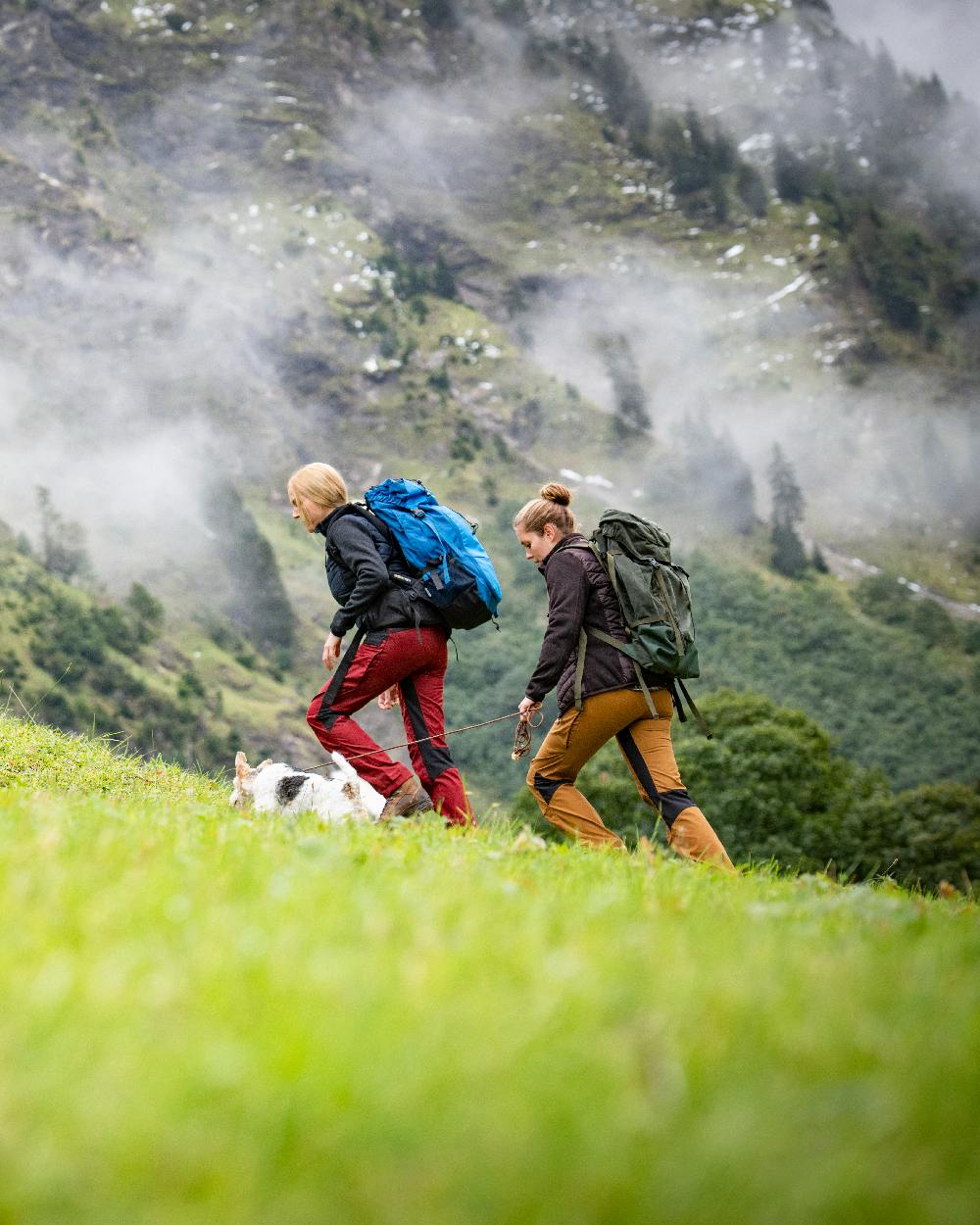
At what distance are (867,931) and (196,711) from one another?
139 metres

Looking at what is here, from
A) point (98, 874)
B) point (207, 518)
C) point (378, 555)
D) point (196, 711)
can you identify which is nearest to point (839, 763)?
point (378, 555)

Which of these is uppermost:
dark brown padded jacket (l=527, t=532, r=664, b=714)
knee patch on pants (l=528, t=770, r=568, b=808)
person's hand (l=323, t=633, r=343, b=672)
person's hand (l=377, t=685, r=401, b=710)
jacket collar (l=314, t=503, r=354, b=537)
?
jacket collar (l=314, t=503, r=354, b=537)

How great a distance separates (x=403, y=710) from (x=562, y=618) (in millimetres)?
1661

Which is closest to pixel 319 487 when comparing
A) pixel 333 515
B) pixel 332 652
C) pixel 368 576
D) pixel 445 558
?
pixel 333 515

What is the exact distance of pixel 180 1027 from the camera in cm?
252

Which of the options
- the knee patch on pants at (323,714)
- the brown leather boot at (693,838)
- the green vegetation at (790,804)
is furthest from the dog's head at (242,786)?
the green vegetation at (790,804)

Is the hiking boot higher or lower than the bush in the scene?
higher

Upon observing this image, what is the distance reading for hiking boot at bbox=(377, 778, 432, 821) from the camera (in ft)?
27.9

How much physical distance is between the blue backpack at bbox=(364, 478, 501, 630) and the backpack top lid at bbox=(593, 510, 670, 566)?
96 centimetres

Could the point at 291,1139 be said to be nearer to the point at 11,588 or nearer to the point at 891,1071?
the point at 891,1071

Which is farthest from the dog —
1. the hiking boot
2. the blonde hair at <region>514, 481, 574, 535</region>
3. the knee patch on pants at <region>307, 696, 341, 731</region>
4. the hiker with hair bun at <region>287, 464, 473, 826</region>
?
the blonde hair at <region>514, 481, 574, 535</region>

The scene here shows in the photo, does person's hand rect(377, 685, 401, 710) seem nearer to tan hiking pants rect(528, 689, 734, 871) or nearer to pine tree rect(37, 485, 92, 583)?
tan hiking pants rect(528, 689, 734, 871)

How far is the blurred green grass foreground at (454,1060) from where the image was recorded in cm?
203

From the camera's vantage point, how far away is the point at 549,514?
8.93m
